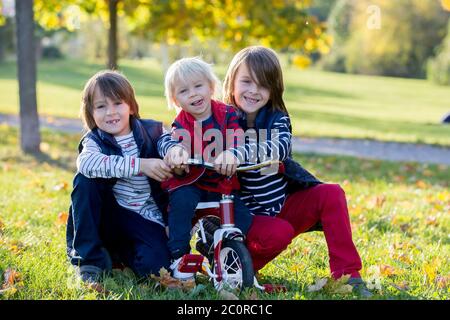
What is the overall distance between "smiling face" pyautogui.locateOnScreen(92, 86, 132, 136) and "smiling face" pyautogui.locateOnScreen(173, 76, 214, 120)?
13.4 inches

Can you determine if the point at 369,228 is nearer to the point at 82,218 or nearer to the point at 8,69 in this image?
the point at 82,218

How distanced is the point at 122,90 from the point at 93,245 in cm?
85

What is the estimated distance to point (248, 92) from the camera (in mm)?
3402

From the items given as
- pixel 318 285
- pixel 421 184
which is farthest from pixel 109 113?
pixel 421 184

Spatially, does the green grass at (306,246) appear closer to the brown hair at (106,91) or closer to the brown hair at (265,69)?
the brown hair at (106,91)

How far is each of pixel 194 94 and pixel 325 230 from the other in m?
0.99

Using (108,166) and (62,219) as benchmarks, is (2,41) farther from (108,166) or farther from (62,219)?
(108,166)

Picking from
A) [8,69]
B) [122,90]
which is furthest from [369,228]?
[8,69]

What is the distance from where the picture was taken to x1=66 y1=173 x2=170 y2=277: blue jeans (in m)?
3.29

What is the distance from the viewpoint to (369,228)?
4762mm

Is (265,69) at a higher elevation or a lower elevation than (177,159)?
higher

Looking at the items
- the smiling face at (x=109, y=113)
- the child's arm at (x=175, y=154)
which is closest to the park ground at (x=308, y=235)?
the child's arm at (x=175, y=154)

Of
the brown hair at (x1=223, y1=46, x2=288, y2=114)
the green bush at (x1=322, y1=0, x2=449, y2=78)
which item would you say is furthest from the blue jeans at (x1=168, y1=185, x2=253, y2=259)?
the green bush at (x1=322, y1=0, x2=449, y2=78)

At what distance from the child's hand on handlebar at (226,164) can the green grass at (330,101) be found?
399 inches
